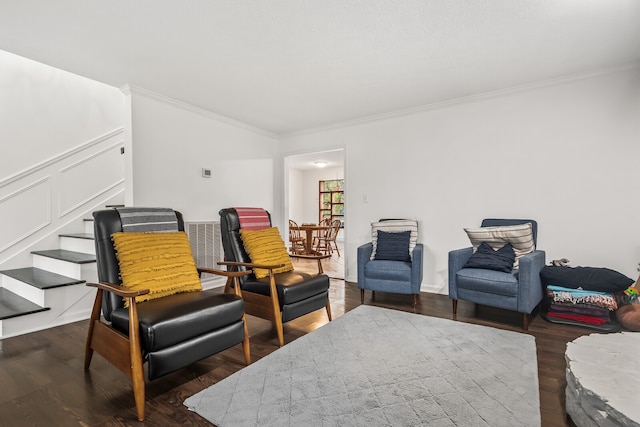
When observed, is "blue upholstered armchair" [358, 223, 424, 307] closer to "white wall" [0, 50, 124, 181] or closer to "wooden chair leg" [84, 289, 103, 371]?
"wooden chair leg" [84, 289, 103, 371]

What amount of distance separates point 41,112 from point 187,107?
5.19 ft

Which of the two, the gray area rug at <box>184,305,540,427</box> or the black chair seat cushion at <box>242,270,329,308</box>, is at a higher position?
the black chair seat cushion at <box>242,270,329,308</box>

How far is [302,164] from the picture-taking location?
9.27 meters

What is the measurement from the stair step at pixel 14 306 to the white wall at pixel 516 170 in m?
3.62

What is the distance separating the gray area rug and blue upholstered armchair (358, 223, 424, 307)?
2.42 feet

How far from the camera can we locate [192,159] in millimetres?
4176

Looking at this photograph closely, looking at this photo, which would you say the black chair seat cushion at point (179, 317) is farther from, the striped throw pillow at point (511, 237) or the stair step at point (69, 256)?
the striped throw pillow at point (511, 237)

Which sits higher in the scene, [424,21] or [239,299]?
[424,21]

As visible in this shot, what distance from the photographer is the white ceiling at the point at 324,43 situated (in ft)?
7.14

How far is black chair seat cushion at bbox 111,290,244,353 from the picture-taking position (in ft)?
5.56

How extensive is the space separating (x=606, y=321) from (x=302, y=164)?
7.56m

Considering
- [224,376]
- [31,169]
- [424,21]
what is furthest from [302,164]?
[224,376]

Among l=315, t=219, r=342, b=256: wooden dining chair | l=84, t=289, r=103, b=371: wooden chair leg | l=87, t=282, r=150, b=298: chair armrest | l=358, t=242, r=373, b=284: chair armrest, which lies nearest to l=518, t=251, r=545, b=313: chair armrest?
l=358, t=242, r=373, b=284: chair armrest

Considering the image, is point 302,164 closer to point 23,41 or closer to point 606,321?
point 23,41
